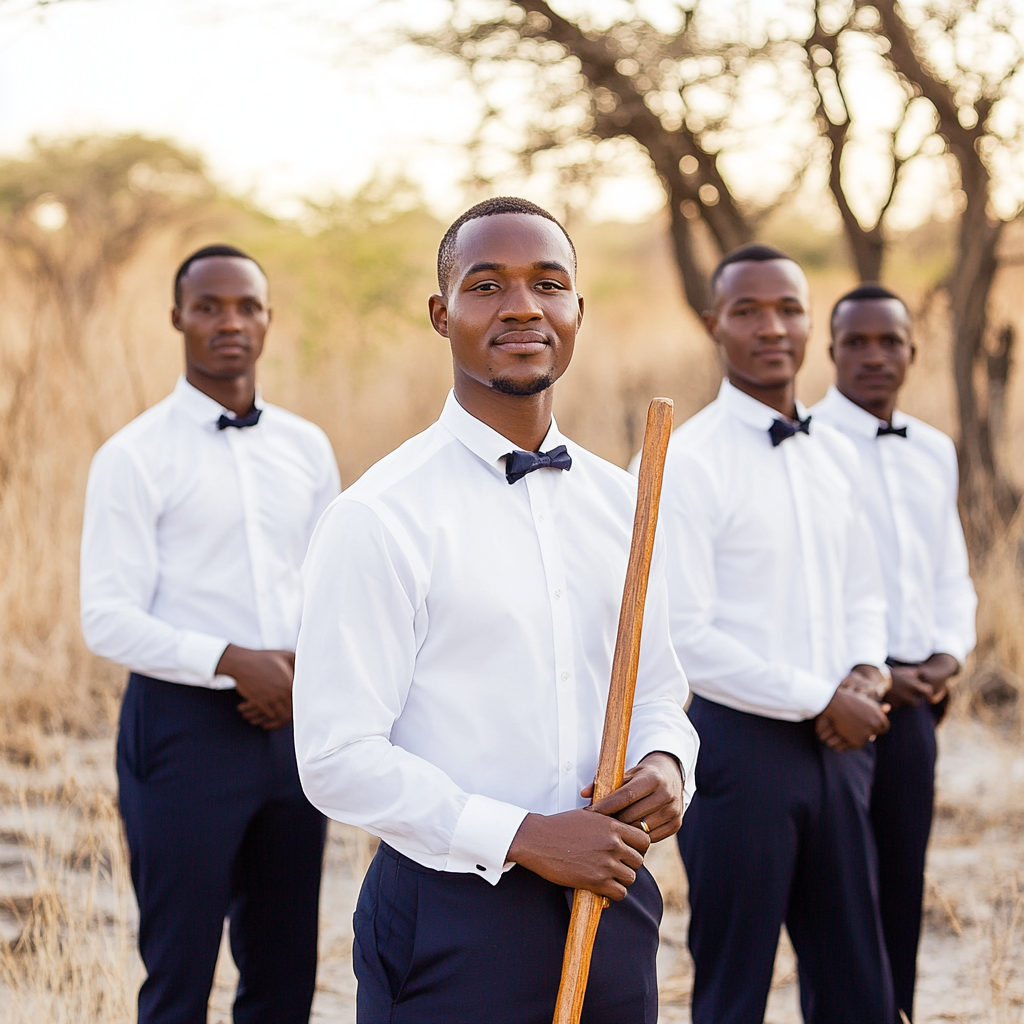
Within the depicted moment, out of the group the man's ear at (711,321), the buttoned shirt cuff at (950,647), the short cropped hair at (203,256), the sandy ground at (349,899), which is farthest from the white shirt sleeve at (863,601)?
the short cropped hair at (203,256)

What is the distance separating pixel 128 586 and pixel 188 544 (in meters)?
0.18

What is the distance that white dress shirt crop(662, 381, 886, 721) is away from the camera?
280 centimetres

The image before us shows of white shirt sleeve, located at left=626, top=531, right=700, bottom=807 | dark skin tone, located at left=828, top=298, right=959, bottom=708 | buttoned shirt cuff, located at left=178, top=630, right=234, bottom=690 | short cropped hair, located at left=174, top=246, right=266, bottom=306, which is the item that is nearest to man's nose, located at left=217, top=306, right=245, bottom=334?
short cropped hair, located at left=174, top=246, right=266, bottom=306

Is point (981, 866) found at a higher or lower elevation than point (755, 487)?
lower

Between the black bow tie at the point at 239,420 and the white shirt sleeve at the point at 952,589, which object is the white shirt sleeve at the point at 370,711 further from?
the white shirt sleeve at the point at 952,589

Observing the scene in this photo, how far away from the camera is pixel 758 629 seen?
2908mm

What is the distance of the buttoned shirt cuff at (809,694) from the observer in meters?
2.75

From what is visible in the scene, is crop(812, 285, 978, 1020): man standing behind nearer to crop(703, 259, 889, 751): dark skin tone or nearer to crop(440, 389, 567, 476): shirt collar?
crop(703, 259, 889, 751): dark skin tone

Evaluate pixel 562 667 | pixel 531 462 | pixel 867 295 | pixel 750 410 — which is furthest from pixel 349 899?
pixel 531 462

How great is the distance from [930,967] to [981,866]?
71cm

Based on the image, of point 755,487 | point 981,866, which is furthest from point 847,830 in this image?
point 981,866

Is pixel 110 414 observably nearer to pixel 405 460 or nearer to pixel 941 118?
pixel 941 118

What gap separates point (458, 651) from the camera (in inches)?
72.9

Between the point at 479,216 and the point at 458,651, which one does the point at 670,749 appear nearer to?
the point at 458,651
